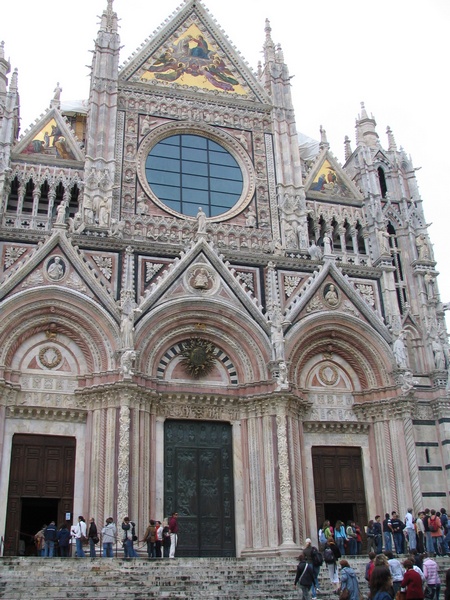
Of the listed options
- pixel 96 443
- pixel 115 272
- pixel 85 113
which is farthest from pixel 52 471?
pixel 85 113

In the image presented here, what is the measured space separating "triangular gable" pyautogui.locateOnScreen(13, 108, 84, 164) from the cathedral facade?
0.27 feet

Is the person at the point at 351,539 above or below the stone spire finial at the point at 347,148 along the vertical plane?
below

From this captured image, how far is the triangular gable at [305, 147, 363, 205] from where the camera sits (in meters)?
24.8

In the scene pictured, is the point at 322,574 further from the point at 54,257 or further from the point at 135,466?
the point at 54,257

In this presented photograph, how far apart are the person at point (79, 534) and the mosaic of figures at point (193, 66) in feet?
51.9

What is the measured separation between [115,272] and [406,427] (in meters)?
9.50

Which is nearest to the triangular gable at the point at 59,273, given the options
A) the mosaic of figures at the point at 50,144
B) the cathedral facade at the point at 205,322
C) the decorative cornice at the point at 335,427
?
the cathedral facade at the point at 205,322

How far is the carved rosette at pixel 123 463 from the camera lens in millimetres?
16734

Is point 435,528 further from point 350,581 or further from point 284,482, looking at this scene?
point 350,581

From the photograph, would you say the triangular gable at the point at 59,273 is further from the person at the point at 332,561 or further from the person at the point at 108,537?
the person at the point at 332,561

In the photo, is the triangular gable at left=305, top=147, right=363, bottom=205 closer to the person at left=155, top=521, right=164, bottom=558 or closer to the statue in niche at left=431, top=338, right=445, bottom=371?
the statue in niche at left=431, top=338, right=445, bottom=371

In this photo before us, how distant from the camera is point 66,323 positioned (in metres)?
18.9

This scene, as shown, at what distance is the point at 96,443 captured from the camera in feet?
57.9

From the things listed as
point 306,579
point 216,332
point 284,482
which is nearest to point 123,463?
point 284,482
